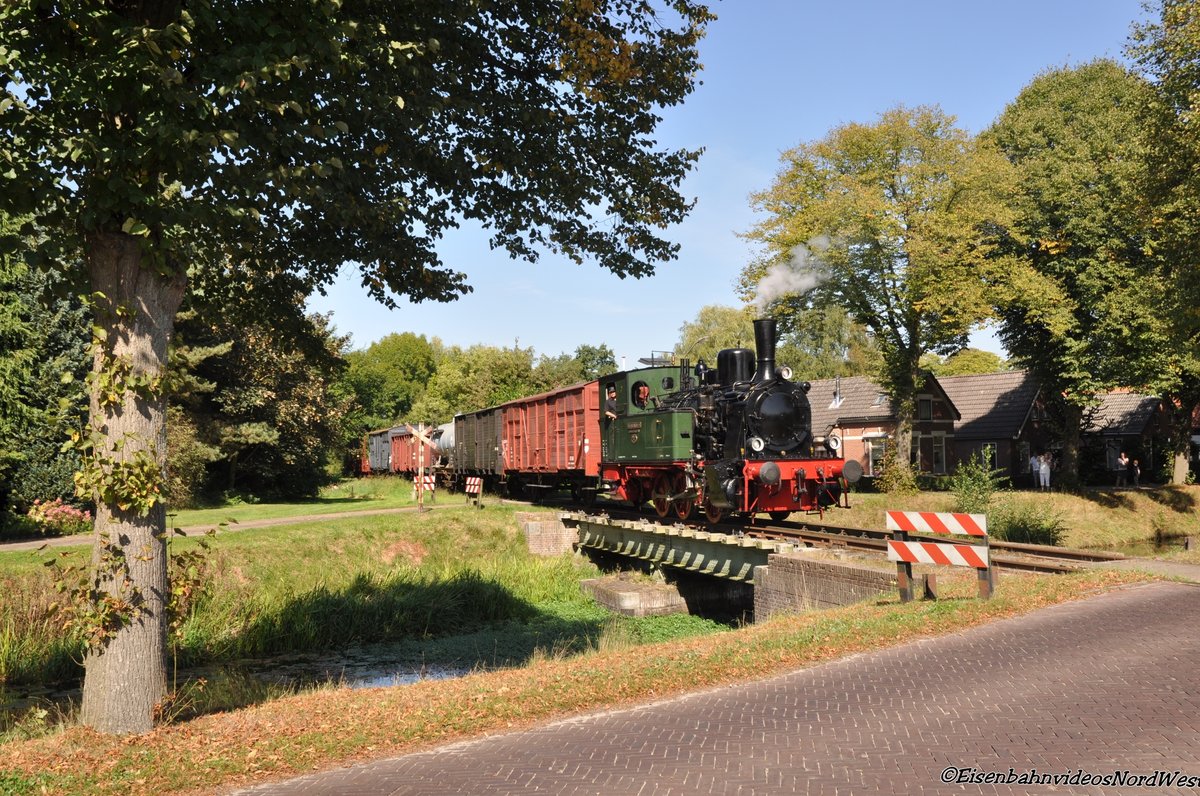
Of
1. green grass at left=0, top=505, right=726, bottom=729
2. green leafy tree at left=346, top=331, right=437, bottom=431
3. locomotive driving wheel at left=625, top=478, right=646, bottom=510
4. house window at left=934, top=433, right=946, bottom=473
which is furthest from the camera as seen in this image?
green leafy tree at left=346, top=331, right=437, bottom=431

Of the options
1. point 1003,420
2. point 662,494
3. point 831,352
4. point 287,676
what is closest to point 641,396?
point 662,494

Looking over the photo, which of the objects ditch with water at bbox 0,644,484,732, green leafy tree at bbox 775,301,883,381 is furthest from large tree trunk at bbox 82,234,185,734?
green leafy tree at bbox 775,301,883,381

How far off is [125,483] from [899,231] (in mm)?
28831

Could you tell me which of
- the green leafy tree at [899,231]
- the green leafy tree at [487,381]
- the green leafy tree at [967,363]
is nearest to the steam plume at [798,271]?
the green leafy tree at [899,231]

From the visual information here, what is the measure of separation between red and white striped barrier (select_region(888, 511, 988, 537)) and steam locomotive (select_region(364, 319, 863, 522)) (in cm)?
440

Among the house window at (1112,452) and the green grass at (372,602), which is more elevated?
the house window at (1112,452)

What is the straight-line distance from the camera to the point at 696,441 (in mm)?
17812

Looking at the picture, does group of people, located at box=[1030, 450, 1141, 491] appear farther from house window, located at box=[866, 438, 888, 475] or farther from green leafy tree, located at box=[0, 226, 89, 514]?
green leafy tree, located at box=[0, 226, 89, 514]

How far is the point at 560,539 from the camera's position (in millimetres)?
23891

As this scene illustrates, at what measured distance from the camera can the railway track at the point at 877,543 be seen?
13359 mm

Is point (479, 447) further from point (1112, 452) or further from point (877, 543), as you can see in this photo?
point (1112, 452)

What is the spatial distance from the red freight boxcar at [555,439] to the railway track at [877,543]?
8.60ft

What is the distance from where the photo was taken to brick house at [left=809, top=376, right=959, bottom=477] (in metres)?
43.1

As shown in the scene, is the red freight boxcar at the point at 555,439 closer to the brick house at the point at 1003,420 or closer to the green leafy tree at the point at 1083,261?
the green leafy tree at the point at 1083,261
